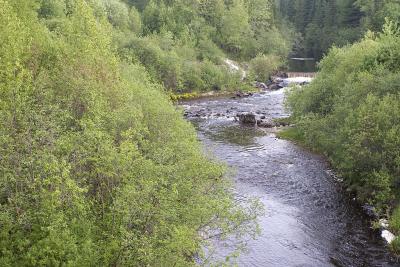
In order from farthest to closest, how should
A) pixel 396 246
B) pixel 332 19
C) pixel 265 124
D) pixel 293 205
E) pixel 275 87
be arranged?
pixel 332 19 → pixel 275 87 → pixel 265 124 → pixel 293 205 → pixel 396 246

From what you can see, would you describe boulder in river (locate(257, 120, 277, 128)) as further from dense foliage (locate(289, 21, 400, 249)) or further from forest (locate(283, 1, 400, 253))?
dense foliage (locate(289, 21, 400, 249))

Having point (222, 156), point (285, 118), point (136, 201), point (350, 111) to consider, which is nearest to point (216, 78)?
point (285, 118)

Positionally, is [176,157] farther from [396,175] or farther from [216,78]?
[216,78]

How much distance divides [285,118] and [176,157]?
49427 mm

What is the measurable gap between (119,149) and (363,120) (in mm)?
24160

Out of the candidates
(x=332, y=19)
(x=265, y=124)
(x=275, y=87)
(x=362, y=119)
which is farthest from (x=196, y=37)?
(x=362, y=119)

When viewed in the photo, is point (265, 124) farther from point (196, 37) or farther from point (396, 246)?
point (196, 37)

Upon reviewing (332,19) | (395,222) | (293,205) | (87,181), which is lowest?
(293,205)

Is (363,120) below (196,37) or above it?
above

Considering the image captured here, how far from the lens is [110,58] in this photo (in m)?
35.5

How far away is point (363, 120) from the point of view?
38656mm

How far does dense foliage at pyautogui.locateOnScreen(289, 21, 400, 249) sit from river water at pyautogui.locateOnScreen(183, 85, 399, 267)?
90.7 inches

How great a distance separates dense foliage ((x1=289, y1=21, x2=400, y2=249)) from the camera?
37.3 m

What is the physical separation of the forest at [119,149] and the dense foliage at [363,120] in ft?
0.51
